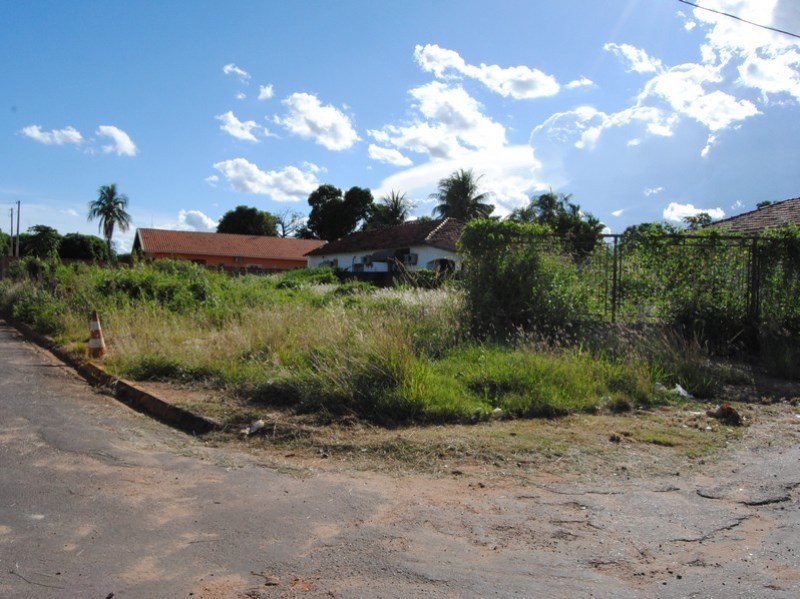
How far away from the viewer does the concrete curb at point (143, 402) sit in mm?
6535

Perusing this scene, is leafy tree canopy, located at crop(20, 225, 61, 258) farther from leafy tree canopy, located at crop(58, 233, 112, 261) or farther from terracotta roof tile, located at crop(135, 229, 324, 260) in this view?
terracotta roof tile, located at crop(135, 229, 324, 260)

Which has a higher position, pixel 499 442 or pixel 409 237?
pixel 409 237

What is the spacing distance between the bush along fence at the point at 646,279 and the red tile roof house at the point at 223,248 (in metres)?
43.1

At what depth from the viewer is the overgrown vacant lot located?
5965 mm

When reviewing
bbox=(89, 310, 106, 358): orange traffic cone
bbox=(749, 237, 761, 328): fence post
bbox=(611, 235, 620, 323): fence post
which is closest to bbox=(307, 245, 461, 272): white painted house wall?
bbox=(611, 235, 620, 323): fence post

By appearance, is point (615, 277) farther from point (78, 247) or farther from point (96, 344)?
point (78, 247)

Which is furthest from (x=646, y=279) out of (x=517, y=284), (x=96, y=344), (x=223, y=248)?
(x=223, y=248)

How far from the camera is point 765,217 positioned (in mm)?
22594

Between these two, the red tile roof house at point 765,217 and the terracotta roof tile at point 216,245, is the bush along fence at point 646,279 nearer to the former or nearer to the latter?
the red tile roof house at point 765,217

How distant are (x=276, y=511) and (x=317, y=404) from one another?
8.39 ft

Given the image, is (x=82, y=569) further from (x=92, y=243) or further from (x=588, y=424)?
(x=92, y=243)

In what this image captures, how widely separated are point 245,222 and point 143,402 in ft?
206

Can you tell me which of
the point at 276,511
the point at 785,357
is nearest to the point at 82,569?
the point at 276,511

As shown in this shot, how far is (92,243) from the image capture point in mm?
59250
